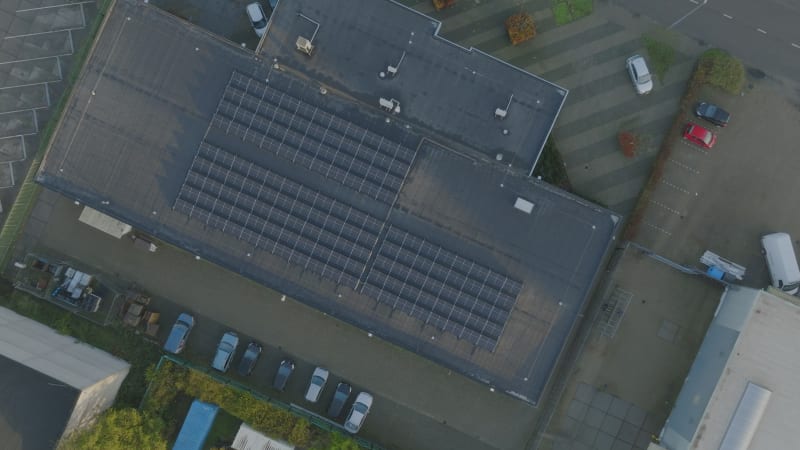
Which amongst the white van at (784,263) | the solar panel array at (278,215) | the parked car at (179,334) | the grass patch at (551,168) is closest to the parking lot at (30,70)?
the solar panel array at (278,215)

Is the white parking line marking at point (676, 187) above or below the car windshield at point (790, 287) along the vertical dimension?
above

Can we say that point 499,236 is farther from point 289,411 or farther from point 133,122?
point 133,122

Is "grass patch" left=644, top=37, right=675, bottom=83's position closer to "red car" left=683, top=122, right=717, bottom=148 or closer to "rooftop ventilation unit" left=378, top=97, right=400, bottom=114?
"red car" left=683, top=122, right=717, bottom=148

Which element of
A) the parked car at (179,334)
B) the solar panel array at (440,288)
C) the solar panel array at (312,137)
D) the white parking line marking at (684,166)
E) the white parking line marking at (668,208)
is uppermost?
the white parking line marking at (684,166)

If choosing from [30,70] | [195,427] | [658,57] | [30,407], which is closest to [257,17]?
[30,70]

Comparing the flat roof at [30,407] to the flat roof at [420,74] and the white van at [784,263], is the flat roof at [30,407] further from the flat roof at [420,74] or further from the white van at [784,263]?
the white van at [784,263]

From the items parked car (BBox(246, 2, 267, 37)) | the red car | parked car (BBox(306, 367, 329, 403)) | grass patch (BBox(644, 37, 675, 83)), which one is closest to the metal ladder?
the red car

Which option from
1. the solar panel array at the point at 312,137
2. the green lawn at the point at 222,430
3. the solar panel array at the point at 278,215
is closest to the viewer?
the solar panel array at the point at 312,137
